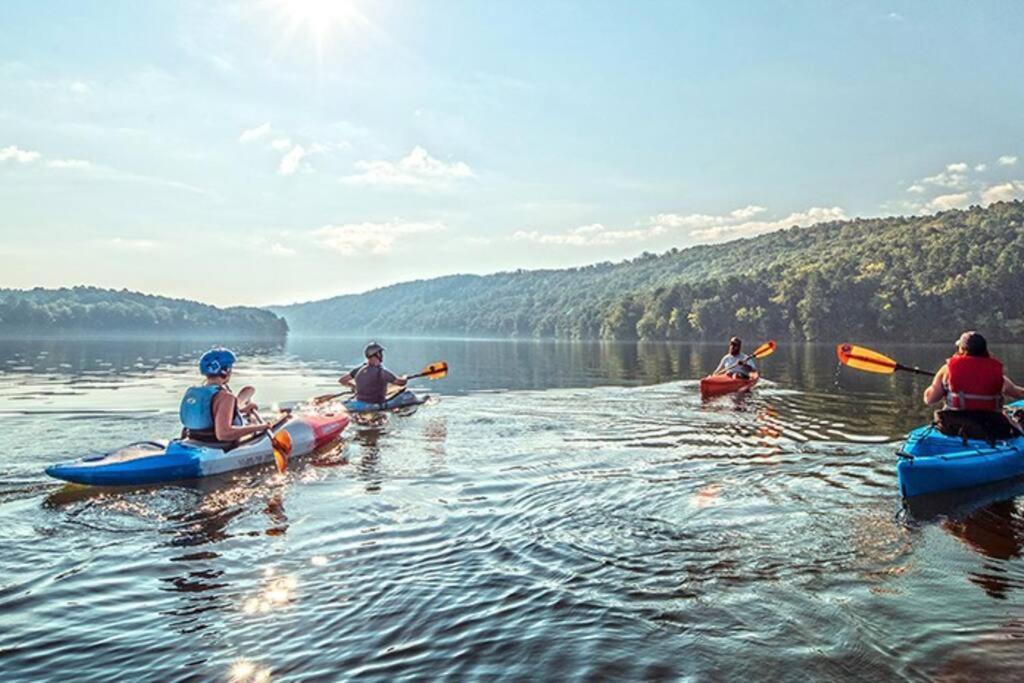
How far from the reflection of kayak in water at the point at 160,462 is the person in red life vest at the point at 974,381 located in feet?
33.9

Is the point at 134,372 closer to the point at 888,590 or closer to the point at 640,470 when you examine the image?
the point at 640,470

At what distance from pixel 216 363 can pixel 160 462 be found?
1576mm

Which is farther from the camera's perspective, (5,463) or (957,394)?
(5,463)

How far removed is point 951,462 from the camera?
936 centimetres

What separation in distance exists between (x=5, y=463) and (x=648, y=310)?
344 feet

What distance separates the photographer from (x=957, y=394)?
33.4 ft

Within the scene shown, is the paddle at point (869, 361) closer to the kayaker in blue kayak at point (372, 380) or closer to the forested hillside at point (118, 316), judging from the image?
the kayaker in blue kayak at point (372, 380)

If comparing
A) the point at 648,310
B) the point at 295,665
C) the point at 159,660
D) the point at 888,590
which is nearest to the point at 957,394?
the point at 888,590

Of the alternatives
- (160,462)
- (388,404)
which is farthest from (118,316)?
(160,462)

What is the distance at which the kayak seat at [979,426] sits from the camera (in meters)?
10.1

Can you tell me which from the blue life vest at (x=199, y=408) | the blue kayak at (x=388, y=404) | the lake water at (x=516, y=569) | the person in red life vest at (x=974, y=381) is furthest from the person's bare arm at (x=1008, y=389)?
the blue kayak at (x=388, y=404)

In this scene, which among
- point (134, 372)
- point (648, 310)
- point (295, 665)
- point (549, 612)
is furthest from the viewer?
point (648, 310)

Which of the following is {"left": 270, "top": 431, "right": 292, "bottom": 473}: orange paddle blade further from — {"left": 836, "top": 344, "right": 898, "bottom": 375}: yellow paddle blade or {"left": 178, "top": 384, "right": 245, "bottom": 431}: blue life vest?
{"left": 836, "top": 344, "right": 898, "bottom": 375}: yellow paddle blade

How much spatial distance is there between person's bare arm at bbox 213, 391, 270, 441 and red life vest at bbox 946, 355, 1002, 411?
10593 mm
